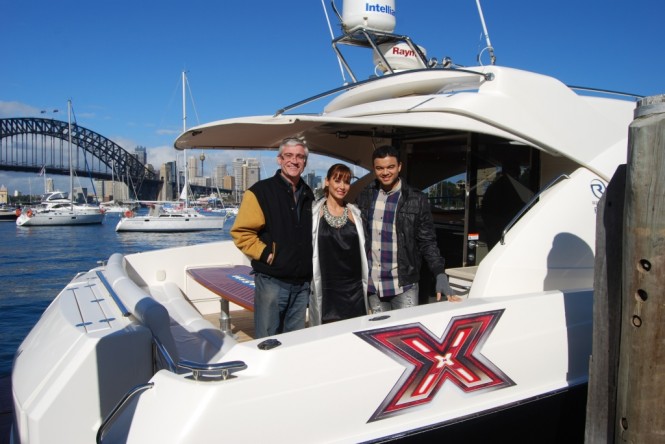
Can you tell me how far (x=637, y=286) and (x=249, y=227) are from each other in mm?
1797

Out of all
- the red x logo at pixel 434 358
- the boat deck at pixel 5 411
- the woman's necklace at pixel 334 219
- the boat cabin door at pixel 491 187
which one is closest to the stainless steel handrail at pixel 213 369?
the red x logo at pixel 434 358

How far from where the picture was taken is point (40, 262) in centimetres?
2116

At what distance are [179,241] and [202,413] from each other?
32515 millimetres

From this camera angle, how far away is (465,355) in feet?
8.82

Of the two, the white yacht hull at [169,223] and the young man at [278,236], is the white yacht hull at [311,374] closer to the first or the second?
the young man at [278,236]

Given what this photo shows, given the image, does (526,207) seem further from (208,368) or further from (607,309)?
(208,368)

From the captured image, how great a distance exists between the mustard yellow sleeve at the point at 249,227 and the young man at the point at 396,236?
2.17 feet

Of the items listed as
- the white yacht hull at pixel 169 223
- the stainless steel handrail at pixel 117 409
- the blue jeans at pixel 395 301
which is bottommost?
the white yacht hull at pixel 169 223

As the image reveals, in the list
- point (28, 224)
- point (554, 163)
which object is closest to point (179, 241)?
point (28, 224)

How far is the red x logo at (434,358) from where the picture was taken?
251cm

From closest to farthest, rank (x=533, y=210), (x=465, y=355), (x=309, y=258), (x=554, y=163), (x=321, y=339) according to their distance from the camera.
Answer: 1. (x=321, y=339)
2. (x=465, y=355)
3. (x=309, y=258)
4. (x=533, y=210)
5. (x=554, y=163)

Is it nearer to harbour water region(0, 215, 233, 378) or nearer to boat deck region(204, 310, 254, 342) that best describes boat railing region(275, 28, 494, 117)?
boat deck region(204, 310, 254, 342)

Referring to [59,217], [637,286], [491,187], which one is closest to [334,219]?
[637,286]

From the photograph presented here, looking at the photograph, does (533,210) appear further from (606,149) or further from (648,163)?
(648,163)
